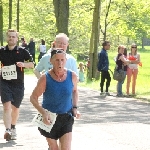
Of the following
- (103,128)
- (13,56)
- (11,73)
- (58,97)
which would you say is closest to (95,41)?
(103,128)

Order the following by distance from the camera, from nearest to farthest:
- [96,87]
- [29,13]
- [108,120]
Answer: [108,120], [96,87], [29,13]

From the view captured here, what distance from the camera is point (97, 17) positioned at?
26688mm

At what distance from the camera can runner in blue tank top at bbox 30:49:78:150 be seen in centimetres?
646

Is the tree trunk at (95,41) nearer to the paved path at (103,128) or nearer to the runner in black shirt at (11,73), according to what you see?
the paved path at (103,128)

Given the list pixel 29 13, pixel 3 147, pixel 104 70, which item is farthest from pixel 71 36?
pixel 3 147

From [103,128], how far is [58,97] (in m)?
5.43

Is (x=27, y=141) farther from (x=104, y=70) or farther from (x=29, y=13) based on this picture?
(x=29, y=13)

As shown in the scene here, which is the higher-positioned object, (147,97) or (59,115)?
(59,115)

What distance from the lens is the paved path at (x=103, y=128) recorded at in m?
9.65

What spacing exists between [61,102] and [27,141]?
3.61m

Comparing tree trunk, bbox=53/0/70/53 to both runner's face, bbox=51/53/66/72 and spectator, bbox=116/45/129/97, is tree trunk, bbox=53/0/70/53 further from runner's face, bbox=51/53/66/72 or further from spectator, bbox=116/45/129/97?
runner's face, bbox=51/53/66/72

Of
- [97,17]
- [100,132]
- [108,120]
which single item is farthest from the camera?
[97,17]

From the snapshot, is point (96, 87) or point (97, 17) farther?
point (97, 17)

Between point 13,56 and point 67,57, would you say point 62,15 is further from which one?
point 67,57
